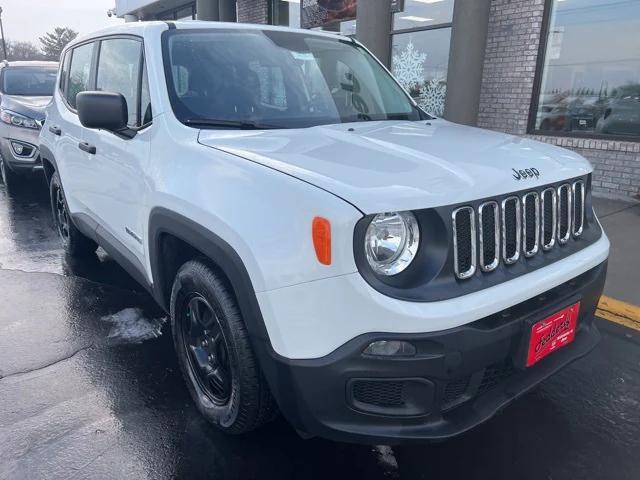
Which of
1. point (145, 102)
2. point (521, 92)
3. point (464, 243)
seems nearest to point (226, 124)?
point (145, 102)

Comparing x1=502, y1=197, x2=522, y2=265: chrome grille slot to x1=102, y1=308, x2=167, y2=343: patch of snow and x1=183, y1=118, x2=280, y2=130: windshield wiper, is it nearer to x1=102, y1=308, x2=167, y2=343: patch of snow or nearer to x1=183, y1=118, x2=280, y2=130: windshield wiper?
x1=183, y1=118, x2=280, y2=130: windshield wiper

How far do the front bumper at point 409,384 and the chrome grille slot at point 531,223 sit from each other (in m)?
0.25

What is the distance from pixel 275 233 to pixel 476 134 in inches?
59.2

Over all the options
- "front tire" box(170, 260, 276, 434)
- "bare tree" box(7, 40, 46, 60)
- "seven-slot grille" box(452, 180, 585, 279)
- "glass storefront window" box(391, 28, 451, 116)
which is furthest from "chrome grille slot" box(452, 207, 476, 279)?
"bare tree" box(7, 40, 46, 60)

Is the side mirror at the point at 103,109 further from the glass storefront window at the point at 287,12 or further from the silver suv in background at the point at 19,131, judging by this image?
the glass storefront window at the point at 287,12

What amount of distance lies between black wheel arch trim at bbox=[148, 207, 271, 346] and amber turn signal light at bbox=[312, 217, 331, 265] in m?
0.33

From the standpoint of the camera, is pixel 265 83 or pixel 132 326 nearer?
pixel 265 83

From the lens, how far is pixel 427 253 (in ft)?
5.97

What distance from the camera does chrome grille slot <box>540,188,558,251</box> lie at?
226cm

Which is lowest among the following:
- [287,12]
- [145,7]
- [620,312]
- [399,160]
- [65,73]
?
[620,312]

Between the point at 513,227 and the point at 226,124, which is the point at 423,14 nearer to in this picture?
the point at 226,124

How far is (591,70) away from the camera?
674 centimetres

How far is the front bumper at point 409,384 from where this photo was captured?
5.72 ft

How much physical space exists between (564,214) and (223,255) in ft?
5.17
